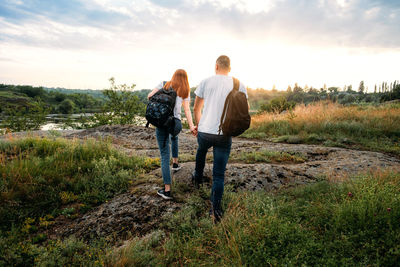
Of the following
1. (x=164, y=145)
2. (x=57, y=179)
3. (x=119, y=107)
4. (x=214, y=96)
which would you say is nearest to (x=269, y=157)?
(x=164, y=145)

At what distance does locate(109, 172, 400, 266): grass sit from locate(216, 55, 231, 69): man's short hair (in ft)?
7.53

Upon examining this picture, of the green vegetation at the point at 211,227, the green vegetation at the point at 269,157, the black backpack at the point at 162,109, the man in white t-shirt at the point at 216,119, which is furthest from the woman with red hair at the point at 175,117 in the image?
the green vegetation at the point at 269,157

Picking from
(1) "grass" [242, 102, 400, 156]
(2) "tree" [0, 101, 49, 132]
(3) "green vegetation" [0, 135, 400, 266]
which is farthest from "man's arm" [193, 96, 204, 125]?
(2) "tree" [0, 101, 49, 132]

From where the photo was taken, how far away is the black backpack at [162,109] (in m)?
3.52

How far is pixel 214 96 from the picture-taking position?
3.08 metres

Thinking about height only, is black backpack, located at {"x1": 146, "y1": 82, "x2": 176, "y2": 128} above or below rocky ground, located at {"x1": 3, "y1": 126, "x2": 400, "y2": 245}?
above

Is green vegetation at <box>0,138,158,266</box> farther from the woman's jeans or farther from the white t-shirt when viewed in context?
the white t-shirt

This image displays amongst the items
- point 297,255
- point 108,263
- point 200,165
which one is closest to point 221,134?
point 200,165

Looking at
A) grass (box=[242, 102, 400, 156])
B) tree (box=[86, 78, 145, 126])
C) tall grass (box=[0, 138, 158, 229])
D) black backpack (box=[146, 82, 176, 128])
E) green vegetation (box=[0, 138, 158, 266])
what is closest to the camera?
green vegetation (box=[0, 138, 158, 266])

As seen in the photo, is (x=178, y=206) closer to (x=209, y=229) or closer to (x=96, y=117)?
(x=209, y=229)

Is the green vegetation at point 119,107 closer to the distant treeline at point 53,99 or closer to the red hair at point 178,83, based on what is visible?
the red hair at point 178,83

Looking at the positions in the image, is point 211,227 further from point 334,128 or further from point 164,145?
point 334,128

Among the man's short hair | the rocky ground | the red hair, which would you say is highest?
the man's short hair

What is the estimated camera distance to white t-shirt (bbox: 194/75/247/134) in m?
3.04
